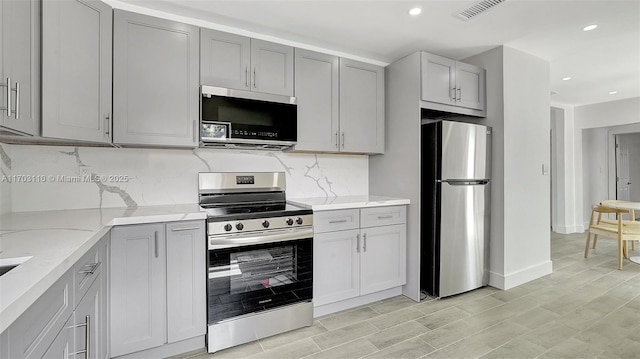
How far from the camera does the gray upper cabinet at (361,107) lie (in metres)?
2.92

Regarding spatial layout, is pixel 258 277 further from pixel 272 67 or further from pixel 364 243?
pixel 272 67

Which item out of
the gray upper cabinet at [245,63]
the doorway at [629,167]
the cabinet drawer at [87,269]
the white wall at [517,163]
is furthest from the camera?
the doorway at [629,167]

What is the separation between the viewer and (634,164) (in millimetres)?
6703

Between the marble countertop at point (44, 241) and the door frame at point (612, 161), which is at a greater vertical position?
the door frame at point (612, 161)

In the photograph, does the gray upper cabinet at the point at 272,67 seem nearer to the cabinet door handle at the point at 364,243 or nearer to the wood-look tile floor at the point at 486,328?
the cabinet door handle at the point at 364,243

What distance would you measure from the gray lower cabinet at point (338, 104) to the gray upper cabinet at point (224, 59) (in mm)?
479

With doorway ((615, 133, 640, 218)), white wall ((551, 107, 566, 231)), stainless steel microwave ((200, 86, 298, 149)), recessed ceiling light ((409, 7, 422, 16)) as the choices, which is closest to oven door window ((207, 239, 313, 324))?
stainless steel microwave ((200, 86, 298, 149))

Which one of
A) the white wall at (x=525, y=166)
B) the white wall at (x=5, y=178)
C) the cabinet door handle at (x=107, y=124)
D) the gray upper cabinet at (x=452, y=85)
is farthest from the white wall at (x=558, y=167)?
the white wall at (x=5, y=178)

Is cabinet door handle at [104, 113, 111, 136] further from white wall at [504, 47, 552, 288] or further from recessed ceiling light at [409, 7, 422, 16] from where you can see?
white wall at [504, 47, 552, 288]

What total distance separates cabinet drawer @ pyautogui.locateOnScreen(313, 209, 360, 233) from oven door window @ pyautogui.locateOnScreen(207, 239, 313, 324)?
17cm

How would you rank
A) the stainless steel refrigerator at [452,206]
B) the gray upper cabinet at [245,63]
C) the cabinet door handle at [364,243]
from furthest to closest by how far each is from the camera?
the stainless steel refrigerator at [452,206], the cabinet door handle at [364,243], the gray upper cabinet at [245,63]

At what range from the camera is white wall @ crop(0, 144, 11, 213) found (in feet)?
6.16

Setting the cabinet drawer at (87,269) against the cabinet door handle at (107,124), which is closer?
the cabinet drawer at (87,269)

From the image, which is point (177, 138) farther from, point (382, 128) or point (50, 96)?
point (382, 128)
